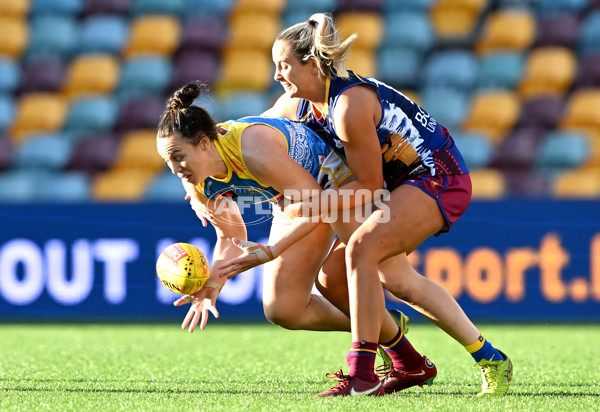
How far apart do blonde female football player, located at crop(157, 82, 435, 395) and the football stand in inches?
2.7

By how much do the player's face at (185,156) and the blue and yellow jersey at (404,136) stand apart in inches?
21.3

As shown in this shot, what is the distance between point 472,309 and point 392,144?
13.2 ft

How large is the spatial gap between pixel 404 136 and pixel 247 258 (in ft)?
2.73

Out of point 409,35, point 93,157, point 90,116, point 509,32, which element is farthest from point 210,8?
point 509,32

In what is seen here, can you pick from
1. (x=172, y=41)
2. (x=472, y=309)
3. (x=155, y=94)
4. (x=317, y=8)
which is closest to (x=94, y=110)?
(x=155, y=94)

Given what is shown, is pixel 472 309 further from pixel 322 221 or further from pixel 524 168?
pixel 322 221

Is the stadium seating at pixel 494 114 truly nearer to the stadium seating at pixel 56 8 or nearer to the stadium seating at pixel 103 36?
the stadium seating at pixel 103 36

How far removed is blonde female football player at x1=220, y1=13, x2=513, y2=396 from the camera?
3590mm

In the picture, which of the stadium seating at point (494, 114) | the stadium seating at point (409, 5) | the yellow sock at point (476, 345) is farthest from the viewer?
the stadium seating at point (409, 5)

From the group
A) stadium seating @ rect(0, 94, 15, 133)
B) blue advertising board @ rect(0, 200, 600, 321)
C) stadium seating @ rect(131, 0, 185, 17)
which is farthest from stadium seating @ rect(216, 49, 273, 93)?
blue advertising board @ rect(0, 200, 600, 321)

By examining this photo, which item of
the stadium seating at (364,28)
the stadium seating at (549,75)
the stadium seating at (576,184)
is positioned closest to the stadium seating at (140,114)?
the stadium seating at (364,28)

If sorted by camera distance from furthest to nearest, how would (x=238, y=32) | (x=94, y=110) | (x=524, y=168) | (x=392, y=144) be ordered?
(x=238, y=32) → (x=94, y=110) → (x=524, y=168) → (x=392, y=144)

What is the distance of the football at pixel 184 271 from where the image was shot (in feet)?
12.6

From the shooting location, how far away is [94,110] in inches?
450
